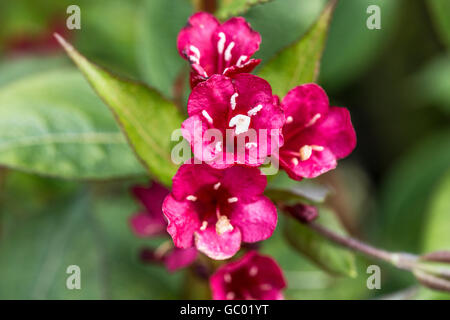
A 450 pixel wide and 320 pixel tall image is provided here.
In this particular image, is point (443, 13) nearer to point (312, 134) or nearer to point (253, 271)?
point (312, 134)

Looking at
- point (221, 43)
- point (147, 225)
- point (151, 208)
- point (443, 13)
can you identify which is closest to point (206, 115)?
point (221, 43)

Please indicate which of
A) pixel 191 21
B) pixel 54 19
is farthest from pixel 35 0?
pixel 191 21

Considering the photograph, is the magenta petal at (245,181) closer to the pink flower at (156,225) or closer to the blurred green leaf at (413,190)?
the pink flower at (156,225)

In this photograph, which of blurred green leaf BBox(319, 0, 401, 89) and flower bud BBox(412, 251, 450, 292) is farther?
blurred green leaf BBox(319, 0, 401, 89)

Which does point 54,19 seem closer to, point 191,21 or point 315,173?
point 191,21

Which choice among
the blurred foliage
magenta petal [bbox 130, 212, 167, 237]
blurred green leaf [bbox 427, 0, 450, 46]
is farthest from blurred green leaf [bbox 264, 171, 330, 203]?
blurred green leaf [bbox 427, 0, 450, 46]

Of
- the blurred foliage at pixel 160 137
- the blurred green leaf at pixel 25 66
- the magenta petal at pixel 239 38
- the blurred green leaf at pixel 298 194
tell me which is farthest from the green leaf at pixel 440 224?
the blurred green leaf at pixel 25 66

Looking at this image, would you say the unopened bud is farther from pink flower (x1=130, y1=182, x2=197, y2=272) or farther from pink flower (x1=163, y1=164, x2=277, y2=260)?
pink flower (x1=130, y1=182, x2=197, y2=272)
